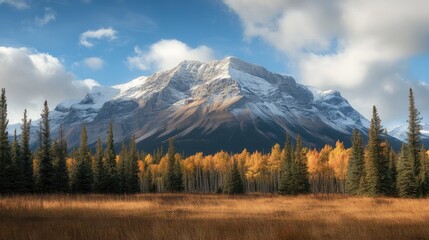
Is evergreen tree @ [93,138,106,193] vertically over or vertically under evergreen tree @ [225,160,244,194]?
over

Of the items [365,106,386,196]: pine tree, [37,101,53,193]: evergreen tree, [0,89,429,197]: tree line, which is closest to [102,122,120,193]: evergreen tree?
[0,89,429,197]: tree line

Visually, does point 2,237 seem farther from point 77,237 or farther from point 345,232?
point 345,232

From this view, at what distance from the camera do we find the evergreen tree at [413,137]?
6156 centimetres

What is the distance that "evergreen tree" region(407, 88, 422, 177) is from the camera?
61.6 metres

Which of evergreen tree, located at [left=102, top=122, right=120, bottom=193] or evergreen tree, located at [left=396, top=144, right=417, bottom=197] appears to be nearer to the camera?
evergreen tree, located at [left=396, top=144, right=417, bottom=197]

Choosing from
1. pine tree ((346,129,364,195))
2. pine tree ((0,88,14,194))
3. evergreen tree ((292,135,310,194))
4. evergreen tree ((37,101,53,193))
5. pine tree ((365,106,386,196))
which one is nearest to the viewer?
pine tree ((0,88,14,194))

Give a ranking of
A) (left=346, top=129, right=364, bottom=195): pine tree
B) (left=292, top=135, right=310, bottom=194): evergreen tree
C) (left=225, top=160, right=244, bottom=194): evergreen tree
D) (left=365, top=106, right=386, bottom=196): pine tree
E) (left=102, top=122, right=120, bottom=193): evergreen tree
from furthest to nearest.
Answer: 1. (left=225, top=160, right=244, bottom=194): evergreen tree
2. (left=102, top=122, right=120, bottom=193): evergreen tree
3. (left=292, top=135, right=310, bottom=194): evergreen tree
4. (left=346, top=129, right=364, bottom=195): pine tree
5. (left=365, top=106, right=386, bottom=196): pine tree

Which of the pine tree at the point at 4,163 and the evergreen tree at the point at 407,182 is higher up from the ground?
the pine tree at the point at 4,163

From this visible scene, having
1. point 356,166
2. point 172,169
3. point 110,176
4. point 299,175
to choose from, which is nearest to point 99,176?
point 110,176

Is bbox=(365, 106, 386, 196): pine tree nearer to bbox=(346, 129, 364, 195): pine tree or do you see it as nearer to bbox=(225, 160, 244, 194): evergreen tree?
bbox=(346, 129, 364, 195): pine tree

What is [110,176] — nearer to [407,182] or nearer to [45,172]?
[45,172]

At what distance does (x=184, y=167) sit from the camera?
132 metres

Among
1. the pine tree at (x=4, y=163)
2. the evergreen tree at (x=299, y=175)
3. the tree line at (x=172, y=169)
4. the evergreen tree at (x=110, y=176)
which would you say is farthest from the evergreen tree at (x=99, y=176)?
the evergreen tree at (x=299, y=175)

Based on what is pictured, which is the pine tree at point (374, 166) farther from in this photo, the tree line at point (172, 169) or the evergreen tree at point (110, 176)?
the evergreen tree at point (110, 176)
